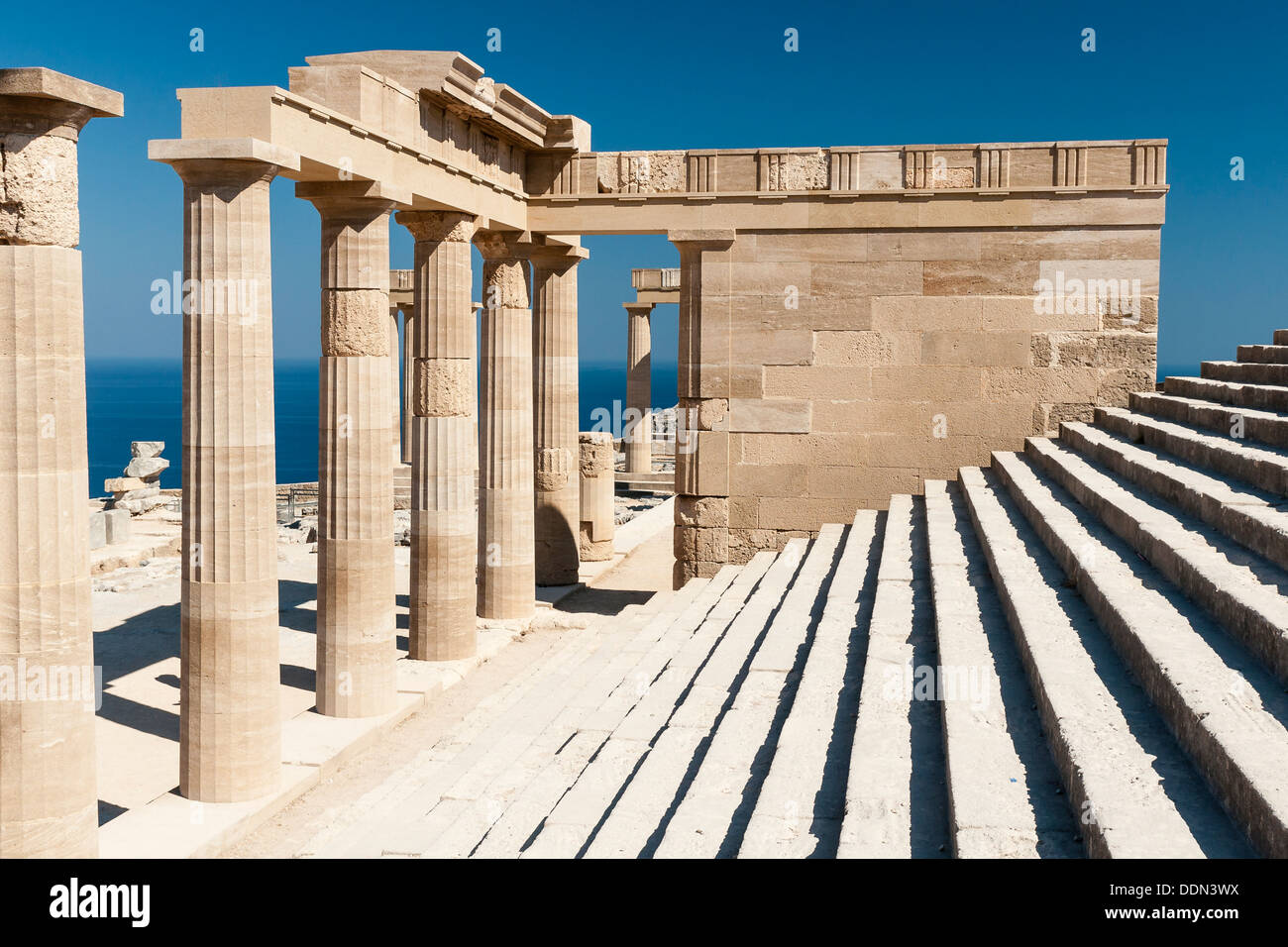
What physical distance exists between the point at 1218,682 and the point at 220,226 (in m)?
8.78

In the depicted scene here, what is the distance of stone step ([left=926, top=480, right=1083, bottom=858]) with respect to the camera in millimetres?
5254

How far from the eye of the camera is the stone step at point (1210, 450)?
28.4 ft

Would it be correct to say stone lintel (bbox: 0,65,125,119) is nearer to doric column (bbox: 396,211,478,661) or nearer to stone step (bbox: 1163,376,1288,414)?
doric column (bbox: 396,211,478,661)

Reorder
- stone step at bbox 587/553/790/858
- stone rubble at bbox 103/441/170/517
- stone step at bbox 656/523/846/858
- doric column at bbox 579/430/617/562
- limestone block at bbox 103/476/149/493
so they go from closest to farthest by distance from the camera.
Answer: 1. stone step at bbox 656/523/846/858
2. stone step at bbox 587/553/790/858
3. doric column at bbox 579/430/617/562
4. stone rubble at bbox 103/441/170/517
5. limestone block at bbox 103/476/149/493

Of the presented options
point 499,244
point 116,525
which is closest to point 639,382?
point 116,525

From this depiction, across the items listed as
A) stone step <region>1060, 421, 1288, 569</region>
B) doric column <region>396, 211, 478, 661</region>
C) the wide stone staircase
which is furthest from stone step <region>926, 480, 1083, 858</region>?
doric column <region>396, 211, 478, 661</region>

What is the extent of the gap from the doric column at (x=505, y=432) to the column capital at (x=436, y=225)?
6.08 ft

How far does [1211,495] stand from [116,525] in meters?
23.7

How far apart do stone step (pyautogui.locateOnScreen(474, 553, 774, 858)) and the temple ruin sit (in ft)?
0.97

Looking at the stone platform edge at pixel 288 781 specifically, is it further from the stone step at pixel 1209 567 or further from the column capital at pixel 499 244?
the stone step at pixel 1209 567

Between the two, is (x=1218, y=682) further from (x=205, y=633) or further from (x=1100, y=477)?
(x=205, y=633)

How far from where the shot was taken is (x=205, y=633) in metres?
10.6

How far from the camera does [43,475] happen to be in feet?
25.0

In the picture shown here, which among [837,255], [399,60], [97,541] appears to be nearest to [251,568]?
[399,60]
